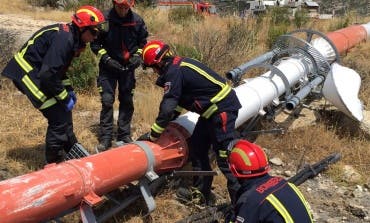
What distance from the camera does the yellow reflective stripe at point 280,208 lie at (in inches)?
109

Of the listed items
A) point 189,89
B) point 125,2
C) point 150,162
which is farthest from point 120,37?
point 150,162

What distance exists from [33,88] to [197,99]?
5.20 feet

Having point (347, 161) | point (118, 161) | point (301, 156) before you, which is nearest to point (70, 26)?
point (118, 161)

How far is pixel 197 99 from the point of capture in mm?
4785

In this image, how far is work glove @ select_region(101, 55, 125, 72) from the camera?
18.3 feet

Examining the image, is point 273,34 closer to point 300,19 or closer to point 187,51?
point 300,19

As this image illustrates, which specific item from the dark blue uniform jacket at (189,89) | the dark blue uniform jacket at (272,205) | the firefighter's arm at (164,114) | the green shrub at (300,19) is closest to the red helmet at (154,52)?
the dark blue uniform jacket at (189,89)

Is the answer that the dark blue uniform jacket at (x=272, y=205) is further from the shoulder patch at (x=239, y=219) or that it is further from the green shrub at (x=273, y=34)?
the green shrub at (x=273, y=34)

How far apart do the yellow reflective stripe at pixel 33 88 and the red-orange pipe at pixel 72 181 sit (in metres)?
0.93

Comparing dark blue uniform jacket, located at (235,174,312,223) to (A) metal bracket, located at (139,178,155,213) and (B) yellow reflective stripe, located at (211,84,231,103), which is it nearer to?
(A) metal bracket, located at (139,178,155,213)

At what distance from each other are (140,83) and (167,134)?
3.62 metres

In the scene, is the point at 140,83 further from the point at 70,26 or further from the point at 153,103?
the point at 70,26

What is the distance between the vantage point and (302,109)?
309 inches

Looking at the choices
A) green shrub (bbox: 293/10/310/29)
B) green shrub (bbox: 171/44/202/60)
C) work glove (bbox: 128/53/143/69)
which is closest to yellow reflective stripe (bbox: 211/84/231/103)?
work glove (bbox: 128/53/143/69)
